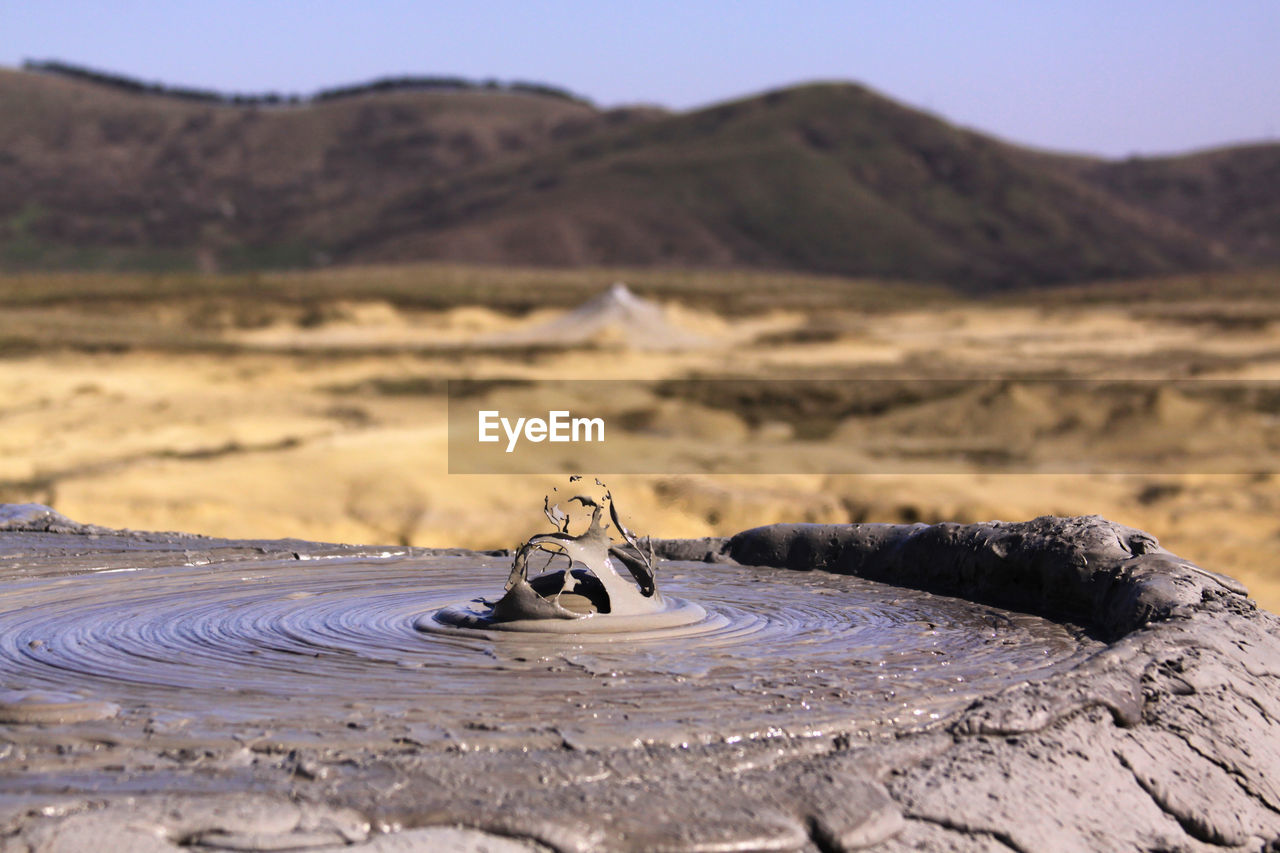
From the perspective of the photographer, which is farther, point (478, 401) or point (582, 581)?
point (478, 401)

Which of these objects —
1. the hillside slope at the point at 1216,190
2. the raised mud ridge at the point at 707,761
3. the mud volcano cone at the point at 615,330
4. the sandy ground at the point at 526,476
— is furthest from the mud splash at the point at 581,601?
the hillside slope at the point at 1216,190

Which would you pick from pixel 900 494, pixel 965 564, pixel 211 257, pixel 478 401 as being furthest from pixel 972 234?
pixel 965 564

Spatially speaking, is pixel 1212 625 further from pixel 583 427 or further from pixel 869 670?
pixel 583 427

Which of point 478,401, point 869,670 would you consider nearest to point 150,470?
point 478,401

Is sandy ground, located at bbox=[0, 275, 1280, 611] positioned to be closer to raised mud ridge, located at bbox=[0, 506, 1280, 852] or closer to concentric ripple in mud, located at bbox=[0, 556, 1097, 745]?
concentric ripple in mud, located at bbox=[0, 556, 1097, 745]

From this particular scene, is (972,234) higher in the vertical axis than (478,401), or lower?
higher

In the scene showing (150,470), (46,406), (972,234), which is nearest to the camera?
(150,470)

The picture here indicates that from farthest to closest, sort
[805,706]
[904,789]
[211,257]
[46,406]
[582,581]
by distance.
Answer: [211,257], [46,406], [582,581], [805,706], [904,789]

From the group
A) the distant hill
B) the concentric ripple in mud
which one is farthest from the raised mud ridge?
the distant hill

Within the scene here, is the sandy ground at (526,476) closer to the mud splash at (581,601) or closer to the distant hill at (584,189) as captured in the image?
the mud splash at (581,601)
